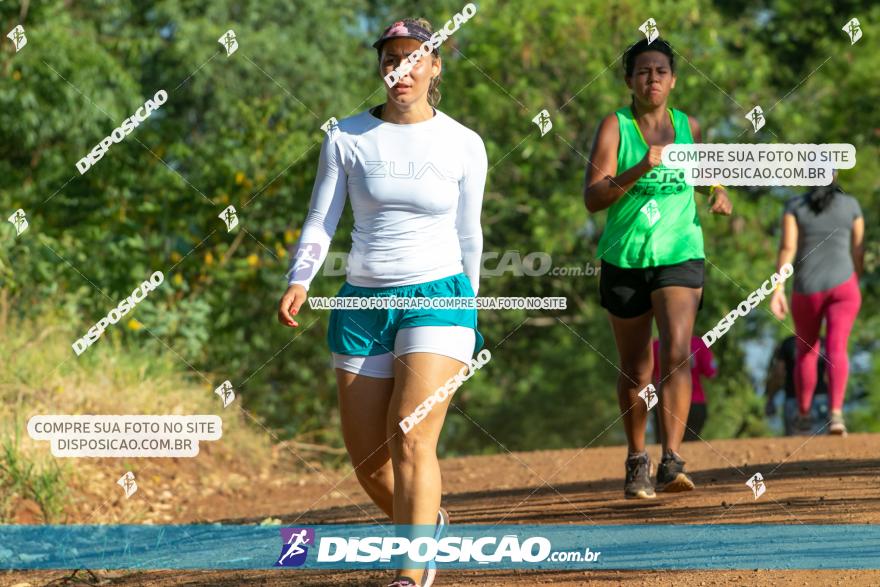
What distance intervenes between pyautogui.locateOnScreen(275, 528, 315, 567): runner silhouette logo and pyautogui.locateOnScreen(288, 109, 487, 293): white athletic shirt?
151 centimetres

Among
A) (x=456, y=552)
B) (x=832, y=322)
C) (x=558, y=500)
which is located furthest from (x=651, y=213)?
(x=832, y=322)

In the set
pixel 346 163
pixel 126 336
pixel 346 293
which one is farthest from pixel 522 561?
pixel 126 336

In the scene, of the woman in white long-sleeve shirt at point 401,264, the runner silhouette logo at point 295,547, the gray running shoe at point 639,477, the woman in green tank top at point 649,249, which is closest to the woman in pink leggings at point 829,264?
the woman in green tank top at point 649,249

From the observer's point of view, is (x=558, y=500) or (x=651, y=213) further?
(x=558, y=500)

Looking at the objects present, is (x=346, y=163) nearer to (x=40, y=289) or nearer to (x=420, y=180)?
(x=420, y=180)

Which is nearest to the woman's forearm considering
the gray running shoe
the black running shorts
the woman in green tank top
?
the woman in green tank top

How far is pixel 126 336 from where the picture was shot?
1229 centimetres

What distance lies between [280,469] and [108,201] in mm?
3213

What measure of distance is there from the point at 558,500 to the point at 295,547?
1.56m

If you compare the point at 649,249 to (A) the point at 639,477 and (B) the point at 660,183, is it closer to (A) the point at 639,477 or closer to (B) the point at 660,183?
(B) the point at 660,183

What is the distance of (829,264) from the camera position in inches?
376

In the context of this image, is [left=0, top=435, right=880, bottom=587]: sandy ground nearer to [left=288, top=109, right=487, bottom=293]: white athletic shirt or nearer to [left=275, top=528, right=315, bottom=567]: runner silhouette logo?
[left=275, top=528, right=315, bottom=567]: runner silhouette logo

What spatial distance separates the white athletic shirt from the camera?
4.93 m

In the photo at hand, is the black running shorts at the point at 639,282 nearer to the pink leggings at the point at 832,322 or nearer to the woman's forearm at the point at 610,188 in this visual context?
the woman's forearm at the point at 610,188
